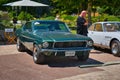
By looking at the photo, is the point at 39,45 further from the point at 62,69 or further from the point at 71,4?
the point at 71,4

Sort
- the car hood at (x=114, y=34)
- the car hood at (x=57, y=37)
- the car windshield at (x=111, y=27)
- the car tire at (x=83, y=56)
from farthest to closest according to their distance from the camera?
the car windshield at (x=111, y=27) → the car hood at (x=114, y=34) → the car tire at (x=83, y=56) → the car hood at (x=57, y=37)

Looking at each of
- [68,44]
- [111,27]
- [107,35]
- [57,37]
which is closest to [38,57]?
[57,37]

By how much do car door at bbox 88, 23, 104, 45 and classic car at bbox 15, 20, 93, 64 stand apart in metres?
2.31

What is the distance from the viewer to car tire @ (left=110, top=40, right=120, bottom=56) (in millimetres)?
11758

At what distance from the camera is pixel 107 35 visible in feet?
40.7

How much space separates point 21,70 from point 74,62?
7.13 ft

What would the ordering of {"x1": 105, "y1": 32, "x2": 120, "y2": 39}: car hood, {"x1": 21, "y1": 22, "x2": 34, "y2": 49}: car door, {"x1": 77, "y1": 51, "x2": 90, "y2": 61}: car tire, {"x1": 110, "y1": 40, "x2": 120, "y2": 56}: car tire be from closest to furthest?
1. {"x1": 77, "y1": 51, "x2": 90, "y2": 61}: car tire
2. {"x1": 21, "y1": 22, "x2": 34, "y2": 49}: car door
3. {"x1": 110, "y1": 40, "x2": 120, "y2": 56}: car tire
4. {"x1": 105, "y1": 32, "x2": 120, "y2": 39}: car hood

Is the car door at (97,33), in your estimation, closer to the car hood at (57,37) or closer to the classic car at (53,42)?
the classic car at (53,42)

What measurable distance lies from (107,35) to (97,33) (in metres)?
0.85

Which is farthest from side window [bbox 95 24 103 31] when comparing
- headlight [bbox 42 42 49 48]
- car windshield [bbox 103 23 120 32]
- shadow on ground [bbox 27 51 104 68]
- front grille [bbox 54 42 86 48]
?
headlight [bbox 42 42 49 48]

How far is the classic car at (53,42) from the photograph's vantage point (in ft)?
31.0

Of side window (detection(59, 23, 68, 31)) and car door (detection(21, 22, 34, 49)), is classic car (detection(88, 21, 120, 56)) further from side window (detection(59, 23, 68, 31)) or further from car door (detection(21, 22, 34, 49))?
car door (detection(21, 22, 34, 49))

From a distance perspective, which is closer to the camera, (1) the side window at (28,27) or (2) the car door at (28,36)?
(2) the car door at (28,36)

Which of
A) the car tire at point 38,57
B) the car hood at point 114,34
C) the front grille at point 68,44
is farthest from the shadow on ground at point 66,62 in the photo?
the car hood at point 114,34
